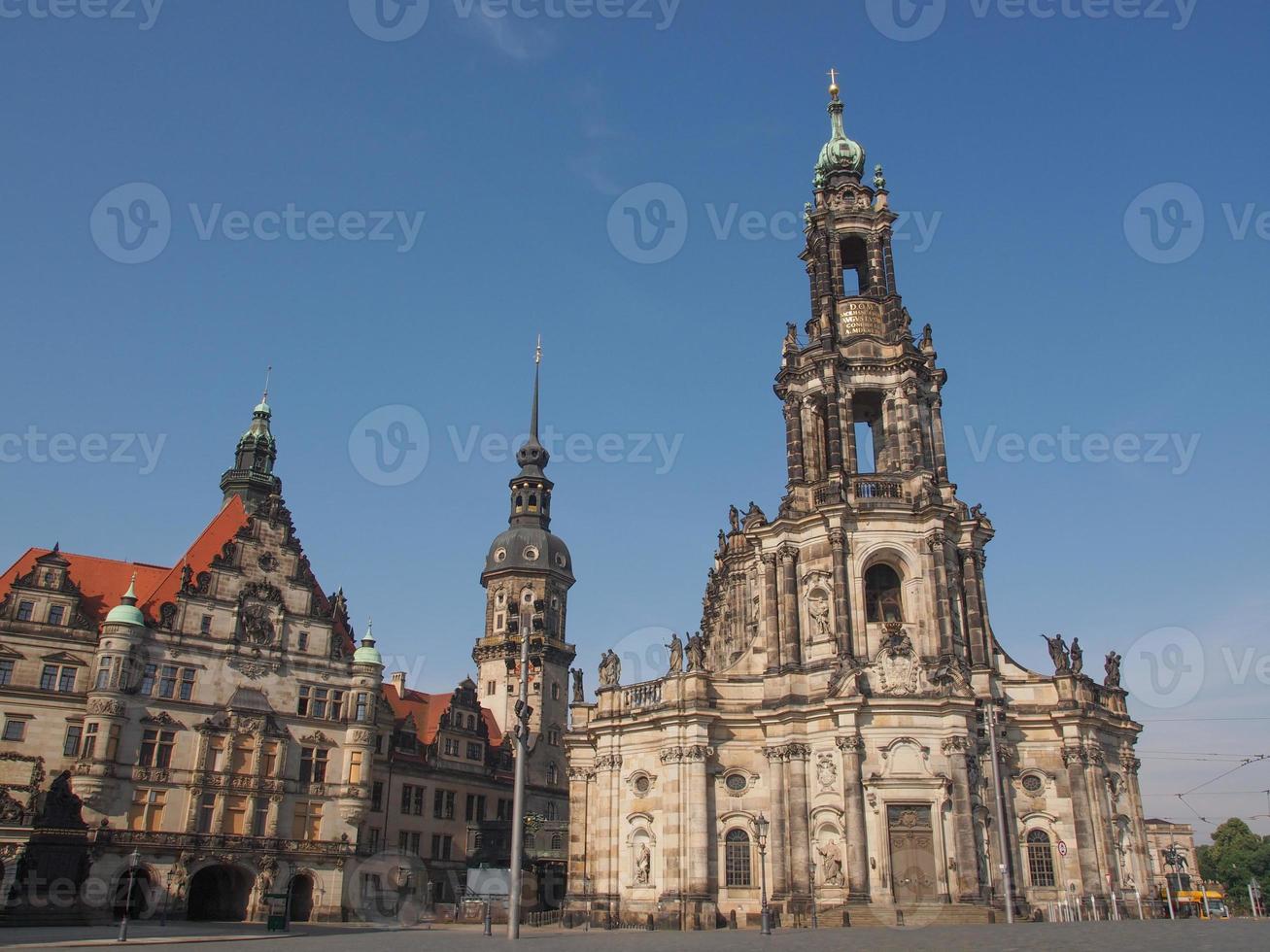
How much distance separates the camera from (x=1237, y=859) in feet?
383

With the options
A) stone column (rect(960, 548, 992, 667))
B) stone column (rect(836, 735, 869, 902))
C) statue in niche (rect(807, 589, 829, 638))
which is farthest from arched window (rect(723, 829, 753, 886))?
stone column (rect(960, 548, 992, 667))

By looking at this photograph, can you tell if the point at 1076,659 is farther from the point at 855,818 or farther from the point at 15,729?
the point at 15,729

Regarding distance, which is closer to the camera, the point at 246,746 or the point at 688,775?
the point at 688,775

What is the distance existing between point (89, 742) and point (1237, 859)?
120m

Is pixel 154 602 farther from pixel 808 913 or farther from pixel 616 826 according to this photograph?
pixel 808 913

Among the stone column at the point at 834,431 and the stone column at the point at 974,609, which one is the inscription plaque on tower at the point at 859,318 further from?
the stone column at the point at 974,609

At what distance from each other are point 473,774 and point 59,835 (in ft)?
106

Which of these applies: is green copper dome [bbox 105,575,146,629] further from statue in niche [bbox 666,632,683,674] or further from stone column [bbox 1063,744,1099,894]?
stone column [bbox 1063,744,1099,894]

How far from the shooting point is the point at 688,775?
46625 mm

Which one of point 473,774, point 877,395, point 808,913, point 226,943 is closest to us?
point 226,943

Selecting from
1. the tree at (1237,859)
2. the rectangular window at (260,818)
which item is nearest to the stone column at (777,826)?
the rectangular window at (260,818)

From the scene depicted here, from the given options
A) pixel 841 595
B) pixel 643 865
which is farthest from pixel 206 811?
pixel 841 595

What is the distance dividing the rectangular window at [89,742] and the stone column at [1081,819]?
154 ft

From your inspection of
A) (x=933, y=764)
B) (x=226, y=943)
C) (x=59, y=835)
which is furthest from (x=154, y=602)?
(x=933, y=764)
